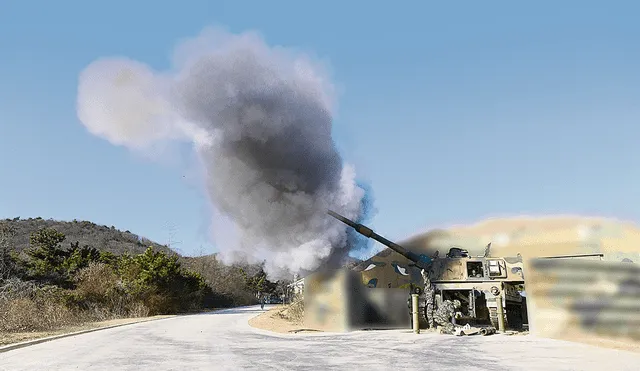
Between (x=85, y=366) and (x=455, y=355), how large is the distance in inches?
275

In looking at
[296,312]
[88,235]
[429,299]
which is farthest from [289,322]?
[88,235]

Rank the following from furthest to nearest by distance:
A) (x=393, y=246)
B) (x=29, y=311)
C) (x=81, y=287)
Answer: (x=81, y=287) < (x=29, y=311) < (x=393, y=246)

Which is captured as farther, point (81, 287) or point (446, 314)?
point (81, 287)

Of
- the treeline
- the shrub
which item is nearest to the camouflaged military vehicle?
the shrub

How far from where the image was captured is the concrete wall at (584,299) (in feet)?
47.0

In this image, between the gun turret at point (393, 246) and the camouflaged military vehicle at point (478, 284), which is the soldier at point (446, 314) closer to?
the camouflaged military vehicle at point (478, 284)

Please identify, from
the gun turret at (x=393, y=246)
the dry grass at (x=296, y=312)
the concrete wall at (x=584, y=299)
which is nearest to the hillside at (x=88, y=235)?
the dry grass at (x=296, y=312)

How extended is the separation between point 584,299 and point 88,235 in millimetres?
97552

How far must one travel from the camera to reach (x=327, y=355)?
1054 centimetres

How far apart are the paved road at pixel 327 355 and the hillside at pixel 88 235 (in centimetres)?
7526

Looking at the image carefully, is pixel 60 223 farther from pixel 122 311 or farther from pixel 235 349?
pixel 235 349

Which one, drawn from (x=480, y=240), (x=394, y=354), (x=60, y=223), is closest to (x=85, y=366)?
(x=394, y=354)

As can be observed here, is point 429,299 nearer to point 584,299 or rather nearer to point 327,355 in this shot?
point 584,299

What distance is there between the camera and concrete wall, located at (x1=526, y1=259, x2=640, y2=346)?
47.0 feet
